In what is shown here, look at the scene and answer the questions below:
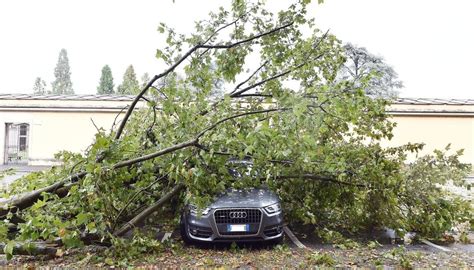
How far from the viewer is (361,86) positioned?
4.85 meters

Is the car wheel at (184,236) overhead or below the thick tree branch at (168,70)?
below

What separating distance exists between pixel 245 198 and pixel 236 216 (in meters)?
0.35

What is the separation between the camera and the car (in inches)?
211

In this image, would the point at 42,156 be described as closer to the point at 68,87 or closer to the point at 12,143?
the point at 12,143

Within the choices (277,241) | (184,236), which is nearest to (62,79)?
(184,236)

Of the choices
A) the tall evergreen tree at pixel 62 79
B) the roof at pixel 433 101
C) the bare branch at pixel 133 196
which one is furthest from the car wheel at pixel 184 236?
the tall evergreen tree at pixel 62 79

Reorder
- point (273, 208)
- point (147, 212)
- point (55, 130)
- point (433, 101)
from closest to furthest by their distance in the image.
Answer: point (147, 212) < point (273, 208) < point (433, 101) < point (55, 130)

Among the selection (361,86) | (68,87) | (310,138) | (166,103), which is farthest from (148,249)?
(68,87)

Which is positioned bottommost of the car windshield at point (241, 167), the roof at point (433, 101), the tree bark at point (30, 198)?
the tree bark at point (30, 198)

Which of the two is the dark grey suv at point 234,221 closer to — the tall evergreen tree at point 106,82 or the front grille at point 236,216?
the front grille at point 236,216

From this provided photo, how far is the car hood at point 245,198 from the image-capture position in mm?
5461

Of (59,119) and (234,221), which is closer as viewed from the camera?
(234,221)

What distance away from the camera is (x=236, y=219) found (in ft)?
17.6

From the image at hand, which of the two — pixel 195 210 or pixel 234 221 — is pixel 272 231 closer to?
pixel 234 221
